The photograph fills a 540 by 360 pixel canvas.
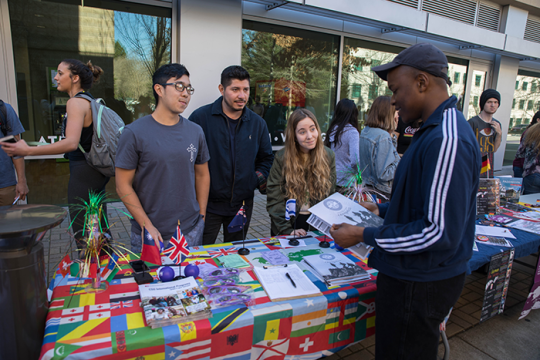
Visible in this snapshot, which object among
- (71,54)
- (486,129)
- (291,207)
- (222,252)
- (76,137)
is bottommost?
(222,252)

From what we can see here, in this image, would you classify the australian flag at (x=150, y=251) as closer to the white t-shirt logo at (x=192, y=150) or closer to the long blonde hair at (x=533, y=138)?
the white t-shirt logo at (x=192, y=150)

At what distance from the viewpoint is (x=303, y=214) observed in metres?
2.86

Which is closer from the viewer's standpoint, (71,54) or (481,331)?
(481,331)

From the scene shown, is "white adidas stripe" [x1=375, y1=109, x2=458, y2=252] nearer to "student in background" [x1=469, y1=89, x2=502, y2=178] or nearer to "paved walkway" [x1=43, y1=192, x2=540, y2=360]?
"paved walkway" [x1=43, y1=192, x2=540, y2=360]

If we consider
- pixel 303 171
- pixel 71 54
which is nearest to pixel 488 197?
pixel 303 171

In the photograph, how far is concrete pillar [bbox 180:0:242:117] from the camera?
526 cm

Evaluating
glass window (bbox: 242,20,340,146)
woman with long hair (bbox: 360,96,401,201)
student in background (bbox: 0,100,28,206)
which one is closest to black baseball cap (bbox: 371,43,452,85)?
woman with long hair (bbox: 360,96,401,201)

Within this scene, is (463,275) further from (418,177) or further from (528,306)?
(528,306)

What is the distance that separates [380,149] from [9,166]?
11.8 ft

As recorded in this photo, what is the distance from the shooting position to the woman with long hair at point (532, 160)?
4359 millimetres

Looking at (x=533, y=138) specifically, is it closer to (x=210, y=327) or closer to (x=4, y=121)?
(x=210, y=327)

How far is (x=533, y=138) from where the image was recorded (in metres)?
4.41

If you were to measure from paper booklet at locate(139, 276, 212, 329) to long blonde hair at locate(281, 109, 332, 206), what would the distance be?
48.5 inches

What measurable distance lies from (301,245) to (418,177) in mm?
1242
